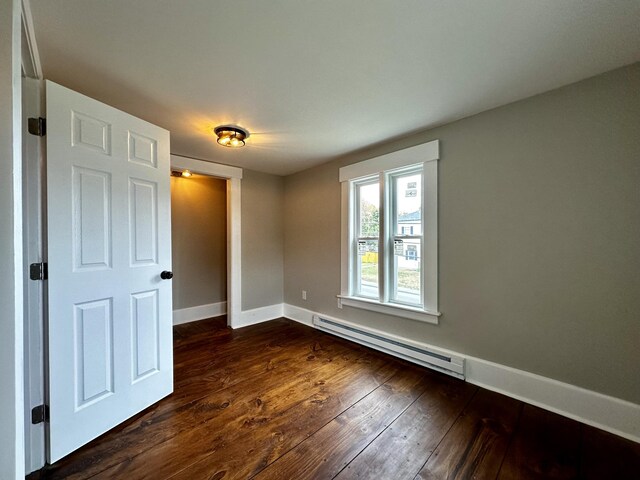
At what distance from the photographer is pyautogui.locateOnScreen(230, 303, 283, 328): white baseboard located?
3491 millimetres

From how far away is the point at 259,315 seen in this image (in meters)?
3.68

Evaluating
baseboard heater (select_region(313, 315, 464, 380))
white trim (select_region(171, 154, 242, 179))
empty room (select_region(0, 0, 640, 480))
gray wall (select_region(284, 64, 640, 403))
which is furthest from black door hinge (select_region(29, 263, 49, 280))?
gray wall (select_region(284, 64, 640, 403))

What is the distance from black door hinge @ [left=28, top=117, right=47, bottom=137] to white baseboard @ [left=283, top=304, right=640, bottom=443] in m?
3.18

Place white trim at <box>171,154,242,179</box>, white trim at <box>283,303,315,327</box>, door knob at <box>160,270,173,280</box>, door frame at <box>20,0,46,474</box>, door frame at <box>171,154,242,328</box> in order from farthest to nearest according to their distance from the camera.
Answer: white trim at <box>283,303,315,327</box> < door frame at <box>171,154,242,328</box> < white trim at <box>171,154,242,179</box> < door knob at <box>160,270,173,280</box> < door frame at <box>20,0,46,474</box>

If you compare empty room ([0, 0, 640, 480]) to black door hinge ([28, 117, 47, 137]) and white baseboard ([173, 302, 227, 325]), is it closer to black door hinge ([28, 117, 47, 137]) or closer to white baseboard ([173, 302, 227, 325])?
black door hinge ([28, 117, 47, 137])

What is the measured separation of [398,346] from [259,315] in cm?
202

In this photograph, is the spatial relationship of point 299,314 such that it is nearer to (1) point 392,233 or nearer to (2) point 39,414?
(1) point 392,233

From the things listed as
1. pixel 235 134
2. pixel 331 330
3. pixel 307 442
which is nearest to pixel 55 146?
pixel 235 134

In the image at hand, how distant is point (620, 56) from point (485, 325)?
1.86 m

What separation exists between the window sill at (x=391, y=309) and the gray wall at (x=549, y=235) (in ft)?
0.27

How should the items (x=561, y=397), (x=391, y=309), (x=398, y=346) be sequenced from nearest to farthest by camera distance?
(x=561, y=397)
(x=398, y=346)
(x=391, y=309)

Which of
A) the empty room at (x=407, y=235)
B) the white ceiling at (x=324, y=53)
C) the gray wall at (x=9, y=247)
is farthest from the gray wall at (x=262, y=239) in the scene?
the gray wall at (x=9, y=247)

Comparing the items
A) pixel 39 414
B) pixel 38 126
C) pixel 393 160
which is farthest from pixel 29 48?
pixel 393 160

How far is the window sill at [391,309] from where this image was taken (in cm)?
233
